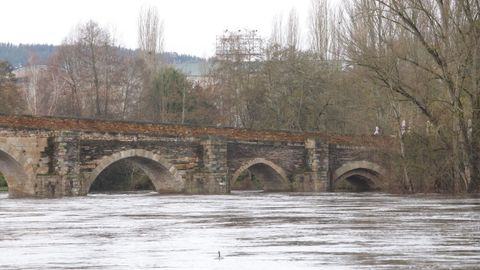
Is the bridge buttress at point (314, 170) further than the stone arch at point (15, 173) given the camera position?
Yes

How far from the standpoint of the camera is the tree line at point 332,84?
37375mm

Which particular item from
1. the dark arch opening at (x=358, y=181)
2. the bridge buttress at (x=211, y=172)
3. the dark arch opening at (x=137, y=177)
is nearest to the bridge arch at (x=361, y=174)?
the dark arch opening at (x=358, y=181)

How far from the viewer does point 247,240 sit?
15.1m

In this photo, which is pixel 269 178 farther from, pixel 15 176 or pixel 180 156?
pixel 15 176

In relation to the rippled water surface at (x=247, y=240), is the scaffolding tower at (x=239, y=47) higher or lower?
higher

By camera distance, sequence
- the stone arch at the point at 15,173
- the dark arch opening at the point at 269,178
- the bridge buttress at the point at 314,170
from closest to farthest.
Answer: the stone arch at the point at 15,173, the dark arch opening at the point at 269,178, the bridge buttress at the point at 314,170

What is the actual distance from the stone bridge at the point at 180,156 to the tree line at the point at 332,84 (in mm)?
2809

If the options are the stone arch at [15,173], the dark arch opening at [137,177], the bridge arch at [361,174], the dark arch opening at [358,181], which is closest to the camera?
the stone arch at [15,173]

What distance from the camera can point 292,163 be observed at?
5084 cm

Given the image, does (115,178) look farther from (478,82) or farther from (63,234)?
(63,234)

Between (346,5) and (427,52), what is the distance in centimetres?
893

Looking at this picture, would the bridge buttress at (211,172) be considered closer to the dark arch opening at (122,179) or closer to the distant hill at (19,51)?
the dark arch opening at (122,179)

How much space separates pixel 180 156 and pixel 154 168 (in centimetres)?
148

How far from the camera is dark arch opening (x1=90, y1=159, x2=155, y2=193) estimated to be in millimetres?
57625
